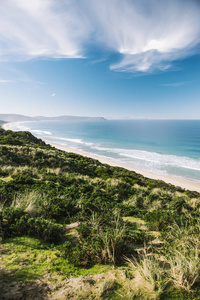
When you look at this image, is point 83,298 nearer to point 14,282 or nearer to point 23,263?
point 14,282

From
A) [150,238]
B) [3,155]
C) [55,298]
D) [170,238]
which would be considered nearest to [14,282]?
[55,298]

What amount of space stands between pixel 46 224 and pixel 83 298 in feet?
5.79

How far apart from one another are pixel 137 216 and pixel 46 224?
348 centimetres

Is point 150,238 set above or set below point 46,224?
below

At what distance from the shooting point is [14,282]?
199 cm

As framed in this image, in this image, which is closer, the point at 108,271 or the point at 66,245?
the point at 108,271

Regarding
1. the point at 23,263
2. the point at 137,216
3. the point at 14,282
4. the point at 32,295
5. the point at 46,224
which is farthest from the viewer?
the point at 137,216

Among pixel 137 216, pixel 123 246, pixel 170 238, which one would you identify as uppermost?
pixel 123 246

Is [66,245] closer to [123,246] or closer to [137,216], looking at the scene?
[123,246]

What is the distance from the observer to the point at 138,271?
240 cm

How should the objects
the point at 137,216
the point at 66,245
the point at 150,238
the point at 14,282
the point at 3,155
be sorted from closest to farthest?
the point at 14,282 → the point at 66,245 → the point at 150,238 → the point at 137,216 → the point at 3,155

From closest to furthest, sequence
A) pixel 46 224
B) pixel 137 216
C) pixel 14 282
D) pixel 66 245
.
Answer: pixel 14 282, pixel 66 245, pixel 46 224, pixel 137 216

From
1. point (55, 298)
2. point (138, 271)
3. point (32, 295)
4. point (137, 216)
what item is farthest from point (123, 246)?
point (137, 216)

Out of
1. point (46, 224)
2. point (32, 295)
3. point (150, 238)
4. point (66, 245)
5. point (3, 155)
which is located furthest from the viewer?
point (3, 155)
